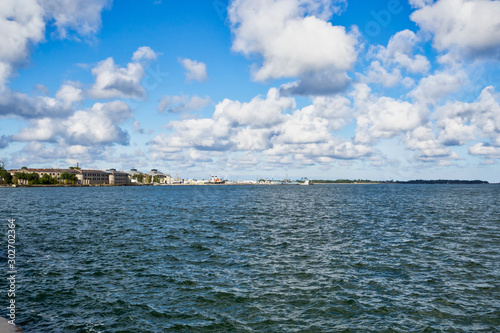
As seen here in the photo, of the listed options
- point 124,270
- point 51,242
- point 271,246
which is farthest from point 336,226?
point 51,242

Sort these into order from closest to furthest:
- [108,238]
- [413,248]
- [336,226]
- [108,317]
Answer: [108,317]
[413,248]
[108,238]
[336,226]

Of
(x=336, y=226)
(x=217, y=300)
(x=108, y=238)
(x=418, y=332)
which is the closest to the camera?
(x=418, y=332)

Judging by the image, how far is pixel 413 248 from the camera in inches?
1367

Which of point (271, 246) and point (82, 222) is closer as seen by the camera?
point (271, 246)

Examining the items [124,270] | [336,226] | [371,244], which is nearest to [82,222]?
[124,270]

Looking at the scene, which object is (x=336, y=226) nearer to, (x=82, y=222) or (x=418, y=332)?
(x=418, y=332)

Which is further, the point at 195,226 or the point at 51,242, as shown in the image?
the point at 195,226

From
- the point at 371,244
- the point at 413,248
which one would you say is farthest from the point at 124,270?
the point at 413,248

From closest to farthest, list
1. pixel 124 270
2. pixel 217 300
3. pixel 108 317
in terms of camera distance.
Answer: pixel 108 317 < pixel 217 300 < pixel 124 270

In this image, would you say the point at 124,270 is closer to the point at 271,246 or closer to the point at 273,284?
the point at 273,284

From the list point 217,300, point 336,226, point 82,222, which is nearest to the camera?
point 217,300

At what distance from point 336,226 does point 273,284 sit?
101 ft

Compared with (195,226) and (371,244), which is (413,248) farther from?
(195,226)

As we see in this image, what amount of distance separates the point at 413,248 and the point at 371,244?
164 inches
